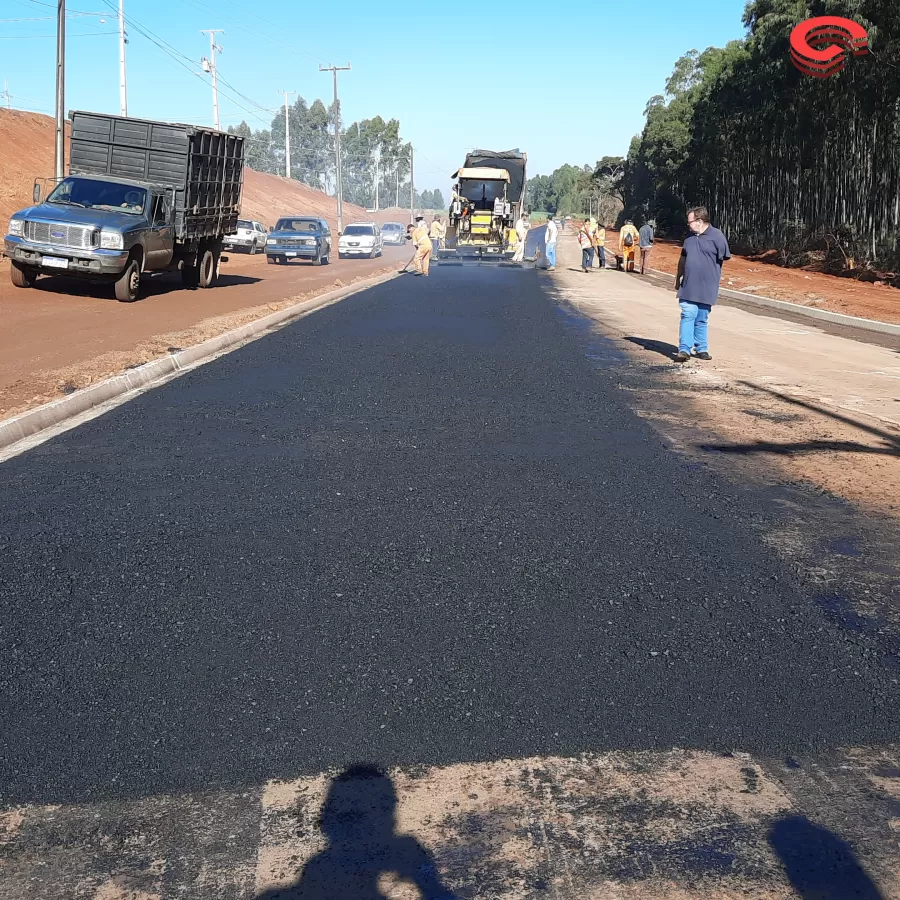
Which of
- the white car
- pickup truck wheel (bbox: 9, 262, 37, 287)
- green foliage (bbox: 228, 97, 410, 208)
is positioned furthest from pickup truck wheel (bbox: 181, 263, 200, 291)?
green foliage (bbox: 228, 97, 410, 208)

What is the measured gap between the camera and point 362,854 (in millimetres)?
2969

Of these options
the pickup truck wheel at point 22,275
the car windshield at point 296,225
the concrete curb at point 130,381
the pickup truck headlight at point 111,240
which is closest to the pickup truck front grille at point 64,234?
the pickup truck headlight at point 111,240

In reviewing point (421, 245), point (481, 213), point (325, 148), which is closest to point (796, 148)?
point (481, 213)

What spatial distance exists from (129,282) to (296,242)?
69.1 feet

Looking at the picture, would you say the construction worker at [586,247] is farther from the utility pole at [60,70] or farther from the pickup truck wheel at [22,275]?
the pickup truck wheel at [22,275]

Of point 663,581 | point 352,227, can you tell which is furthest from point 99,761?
point 352,227

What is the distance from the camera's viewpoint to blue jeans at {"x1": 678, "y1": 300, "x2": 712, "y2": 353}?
1373 cm

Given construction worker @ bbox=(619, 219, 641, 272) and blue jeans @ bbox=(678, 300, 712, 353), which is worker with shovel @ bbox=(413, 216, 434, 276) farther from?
blue jeans @ bbox=(678, 300, 712, 353)

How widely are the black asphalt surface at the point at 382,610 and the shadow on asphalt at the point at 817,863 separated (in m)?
0.49

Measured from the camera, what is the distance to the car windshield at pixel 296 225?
41844 mm

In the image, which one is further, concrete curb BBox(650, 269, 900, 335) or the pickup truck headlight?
the pickup truck headlight

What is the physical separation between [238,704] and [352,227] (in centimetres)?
4783

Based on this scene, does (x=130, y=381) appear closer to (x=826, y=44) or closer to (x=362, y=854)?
(x=362, y=854)

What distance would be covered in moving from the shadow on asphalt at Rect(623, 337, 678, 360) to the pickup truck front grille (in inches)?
389
